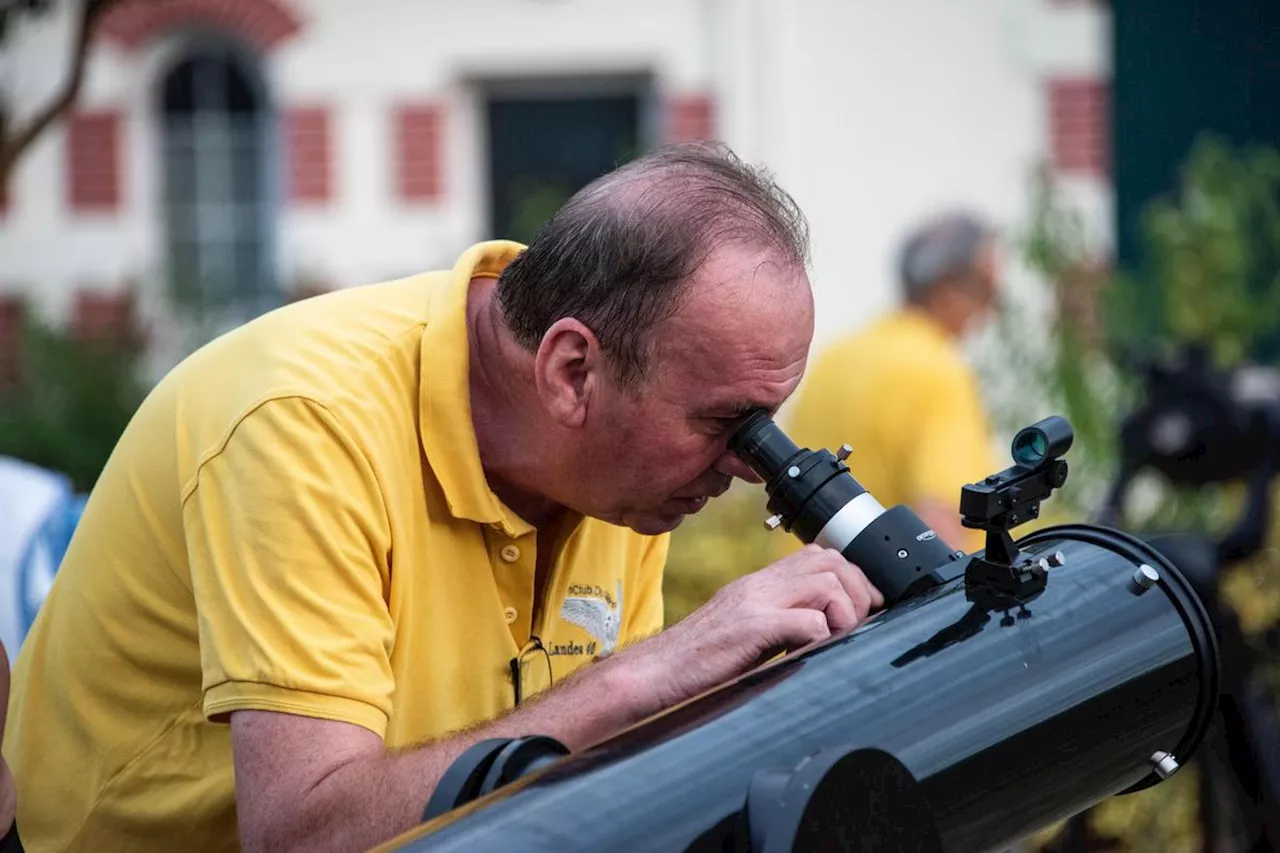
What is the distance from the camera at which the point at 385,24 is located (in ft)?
32.3

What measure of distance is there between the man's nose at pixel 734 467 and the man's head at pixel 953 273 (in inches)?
127

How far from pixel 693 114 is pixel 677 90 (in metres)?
0.15

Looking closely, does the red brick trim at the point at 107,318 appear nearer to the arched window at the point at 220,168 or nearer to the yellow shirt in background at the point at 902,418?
the arched window at the point at 220,168

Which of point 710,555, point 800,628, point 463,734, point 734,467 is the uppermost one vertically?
point 734,467

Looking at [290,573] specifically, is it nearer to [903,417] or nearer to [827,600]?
[827,600]

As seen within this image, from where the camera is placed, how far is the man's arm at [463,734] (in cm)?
177

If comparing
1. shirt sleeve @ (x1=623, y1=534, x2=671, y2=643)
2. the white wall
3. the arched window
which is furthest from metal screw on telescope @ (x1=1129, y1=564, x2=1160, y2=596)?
the arched window

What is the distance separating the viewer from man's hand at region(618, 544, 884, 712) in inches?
71.3

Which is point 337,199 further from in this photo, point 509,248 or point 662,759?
point 662,759

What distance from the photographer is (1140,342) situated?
5.66 meters

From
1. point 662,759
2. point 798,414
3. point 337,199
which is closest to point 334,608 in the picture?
point 662,759

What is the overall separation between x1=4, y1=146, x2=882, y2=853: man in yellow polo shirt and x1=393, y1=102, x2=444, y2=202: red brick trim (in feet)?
25.6

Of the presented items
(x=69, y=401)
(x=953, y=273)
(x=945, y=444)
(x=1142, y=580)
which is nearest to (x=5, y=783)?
(x=1142, y=580)

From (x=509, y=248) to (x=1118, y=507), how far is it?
7.75ft
